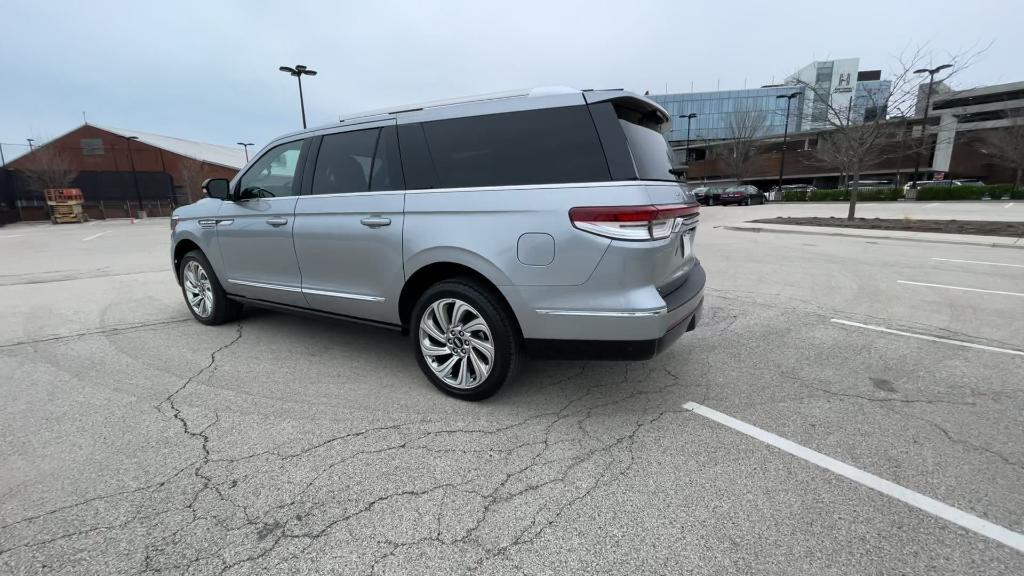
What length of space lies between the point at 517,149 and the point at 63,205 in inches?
1633

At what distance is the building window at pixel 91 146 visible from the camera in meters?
44.9

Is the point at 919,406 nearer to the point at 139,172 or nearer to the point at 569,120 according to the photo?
the point at 569,120

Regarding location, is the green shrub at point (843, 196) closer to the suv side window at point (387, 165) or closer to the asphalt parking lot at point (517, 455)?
the asphalt parking lot at point (517, 455)

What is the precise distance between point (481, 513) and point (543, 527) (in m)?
0.29

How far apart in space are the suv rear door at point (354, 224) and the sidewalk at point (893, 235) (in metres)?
14.0

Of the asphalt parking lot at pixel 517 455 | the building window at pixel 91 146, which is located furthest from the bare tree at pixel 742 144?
the building window at pixel 91 146

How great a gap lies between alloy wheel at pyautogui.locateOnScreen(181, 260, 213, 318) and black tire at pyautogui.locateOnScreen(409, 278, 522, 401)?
319 cm

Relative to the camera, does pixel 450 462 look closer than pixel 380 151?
Yes

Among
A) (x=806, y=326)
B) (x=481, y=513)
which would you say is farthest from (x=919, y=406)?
(x=481, y=513)

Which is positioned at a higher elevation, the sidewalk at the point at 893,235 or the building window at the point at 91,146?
the building window at the point at 91,146

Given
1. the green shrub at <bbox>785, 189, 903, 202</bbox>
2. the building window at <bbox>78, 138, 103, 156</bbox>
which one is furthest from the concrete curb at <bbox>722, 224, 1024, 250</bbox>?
the building window at <bbox>78, 138, 103, 156</bbox>

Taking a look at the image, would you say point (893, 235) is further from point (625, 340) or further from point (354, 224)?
point (354, 224)

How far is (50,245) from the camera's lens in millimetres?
16125

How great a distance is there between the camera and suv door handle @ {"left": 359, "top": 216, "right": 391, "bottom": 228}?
3.42 metres
